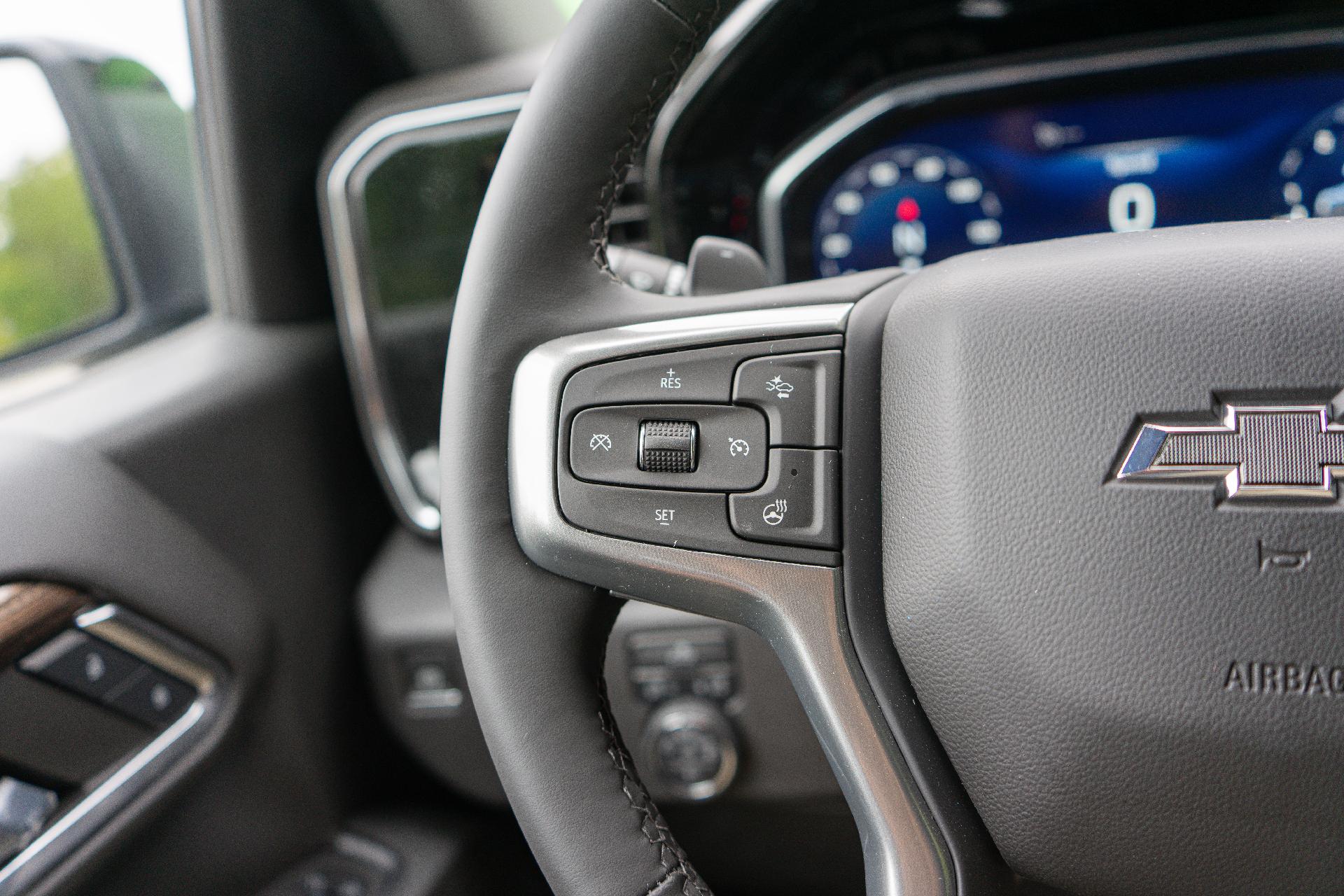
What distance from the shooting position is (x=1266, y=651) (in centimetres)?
55

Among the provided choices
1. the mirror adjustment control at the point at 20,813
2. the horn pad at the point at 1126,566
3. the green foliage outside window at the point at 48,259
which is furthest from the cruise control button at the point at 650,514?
the green foliage outside window at the point at 48,259

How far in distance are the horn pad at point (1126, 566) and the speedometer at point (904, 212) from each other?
63 centimetres

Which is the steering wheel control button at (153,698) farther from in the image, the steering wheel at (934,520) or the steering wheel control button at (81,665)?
the steering wheel at (934,520)

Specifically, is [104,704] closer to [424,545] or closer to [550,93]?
[424,545]

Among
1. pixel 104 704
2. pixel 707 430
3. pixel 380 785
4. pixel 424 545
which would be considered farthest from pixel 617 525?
pixel 380 785

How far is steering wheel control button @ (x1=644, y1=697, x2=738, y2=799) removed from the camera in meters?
1.18

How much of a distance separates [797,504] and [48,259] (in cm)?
99

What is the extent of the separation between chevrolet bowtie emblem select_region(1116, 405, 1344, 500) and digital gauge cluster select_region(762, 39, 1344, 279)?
2.30ft

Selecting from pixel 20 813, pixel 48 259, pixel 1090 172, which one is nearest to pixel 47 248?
pixel 48 259

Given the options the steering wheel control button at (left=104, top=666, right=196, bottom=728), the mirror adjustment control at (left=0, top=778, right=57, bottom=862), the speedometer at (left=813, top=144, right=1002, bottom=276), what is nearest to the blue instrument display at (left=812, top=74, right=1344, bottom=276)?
the speedometer at (left=813, top=144, right=1002, bottom=276)

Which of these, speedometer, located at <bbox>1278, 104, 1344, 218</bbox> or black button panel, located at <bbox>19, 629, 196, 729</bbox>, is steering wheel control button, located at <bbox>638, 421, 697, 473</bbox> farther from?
speedometer, located at <bbox>1278, 104, 1344, 218</bbox>

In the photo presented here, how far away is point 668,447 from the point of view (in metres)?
0.66

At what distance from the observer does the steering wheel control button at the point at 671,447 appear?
0.66 metres

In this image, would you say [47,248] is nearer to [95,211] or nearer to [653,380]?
[95,211]
